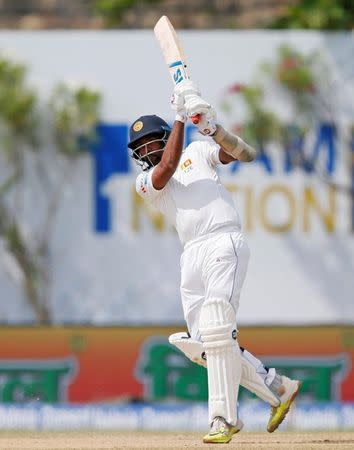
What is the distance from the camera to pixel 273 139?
57.2ft

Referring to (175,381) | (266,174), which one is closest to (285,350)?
(175,381)

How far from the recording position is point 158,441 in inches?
380

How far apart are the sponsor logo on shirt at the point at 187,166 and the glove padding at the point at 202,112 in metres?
0.30

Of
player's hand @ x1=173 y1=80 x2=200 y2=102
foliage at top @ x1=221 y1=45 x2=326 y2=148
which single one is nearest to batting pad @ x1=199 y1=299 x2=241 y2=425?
player's hand @ x1=173 y1=80 x2=200 y2=102

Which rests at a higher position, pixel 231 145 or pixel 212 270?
pixel 231 145

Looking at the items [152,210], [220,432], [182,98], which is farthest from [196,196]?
[152,210]

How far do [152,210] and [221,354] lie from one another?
8.29m

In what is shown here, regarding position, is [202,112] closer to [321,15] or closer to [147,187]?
[147,187]

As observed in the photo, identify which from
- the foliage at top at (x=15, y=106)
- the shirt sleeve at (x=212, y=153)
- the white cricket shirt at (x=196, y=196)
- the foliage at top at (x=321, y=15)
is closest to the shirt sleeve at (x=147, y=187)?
the white cricket shirt at (x=196, y=196)

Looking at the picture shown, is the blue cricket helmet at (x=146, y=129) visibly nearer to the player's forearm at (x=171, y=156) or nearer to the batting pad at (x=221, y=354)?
the player's forearm at (x=171, y=156)

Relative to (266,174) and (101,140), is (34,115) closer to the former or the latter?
(101,140)

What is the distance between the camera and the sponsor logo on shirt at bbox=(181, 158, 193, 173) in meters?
9.27

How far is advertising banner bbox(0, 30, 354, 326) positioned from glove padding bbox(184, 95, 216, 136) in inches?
321

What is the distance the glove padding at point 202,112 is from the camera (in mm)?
8906
